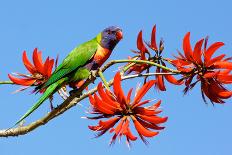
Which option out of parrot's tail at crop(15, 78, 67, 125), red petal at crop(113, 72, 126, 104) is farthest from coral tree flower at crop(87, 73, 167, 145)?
parrot's tail at crop(15, 78, 67, 125)

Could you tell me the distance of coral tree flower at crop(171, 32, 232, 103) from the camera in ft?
5.98

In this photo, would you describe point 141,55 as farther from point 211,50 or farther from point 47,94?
point 47,94

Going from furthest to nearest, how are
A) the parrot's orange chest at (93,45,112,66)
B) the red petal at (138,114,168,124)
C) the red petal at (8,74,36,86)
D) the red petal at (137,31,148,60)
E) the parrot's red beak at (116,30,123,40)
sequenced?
the parrot's red beak at (116,30,123,40) < the parrot's orange chest at (93,45,112,66) < the red petal at (8,74,36,86) < the red petal at (137,31,148,60) < the red petal at (138,114,168,124)

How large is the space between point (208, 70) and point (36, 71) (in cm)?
83

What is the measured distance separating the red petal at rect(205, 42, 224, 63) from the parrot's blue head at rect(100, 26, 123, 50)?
79 centimetres

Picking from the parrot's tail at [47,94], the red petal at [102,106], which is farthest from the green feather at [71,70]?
the red petal at [102,106]

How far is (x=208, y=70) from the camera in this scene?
1.85 metres

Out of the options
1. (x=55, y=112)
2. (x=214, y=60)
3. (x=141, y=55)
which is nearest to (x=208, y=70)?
(x=214, y=60)

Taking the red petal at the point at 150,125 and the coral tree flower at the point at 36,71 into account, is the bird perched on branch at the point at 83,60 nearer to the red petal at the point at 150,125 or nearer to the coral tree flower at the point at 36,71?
the coral tree flower at the point at 36,71

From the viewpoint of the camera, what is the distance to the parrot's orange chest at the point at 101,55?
2451 mm

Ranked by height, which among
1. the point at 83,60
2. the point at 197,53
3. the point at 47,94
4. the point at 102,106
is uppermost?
the point at 83,60

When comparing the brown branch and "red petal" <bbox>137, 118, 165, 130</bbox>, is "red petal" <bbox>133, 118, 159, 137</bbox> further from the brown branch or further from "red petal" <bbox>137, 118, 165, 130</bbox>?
the brown branch

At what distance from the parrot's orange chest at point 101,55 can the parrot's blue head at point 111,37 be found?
0.03m

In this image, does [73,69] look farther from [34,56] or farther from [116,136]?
[116,136]
